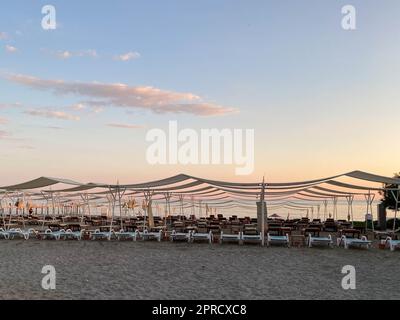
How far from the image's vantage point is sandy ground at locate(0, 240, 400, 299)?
715cm

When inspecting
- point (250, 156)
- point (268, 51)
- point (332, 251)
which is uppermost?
point (268, 51)

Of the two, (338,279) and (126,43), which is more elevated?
(126,43)

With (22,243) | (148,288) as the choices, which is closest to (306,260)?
(148,288)

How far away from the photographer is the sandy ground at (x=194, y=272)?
23.5 feet

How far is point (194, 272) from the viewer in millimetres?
9109

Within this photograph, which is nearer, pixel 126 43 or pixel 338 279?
pixel 338 279

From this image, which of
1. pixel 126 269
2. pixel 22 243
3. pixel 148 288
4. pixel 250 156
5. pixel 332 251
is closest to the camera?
pixel 148 288

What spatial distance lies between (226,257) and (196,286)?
385 cm

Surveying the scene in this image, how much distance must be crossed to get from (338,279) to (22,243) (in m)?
10.9
